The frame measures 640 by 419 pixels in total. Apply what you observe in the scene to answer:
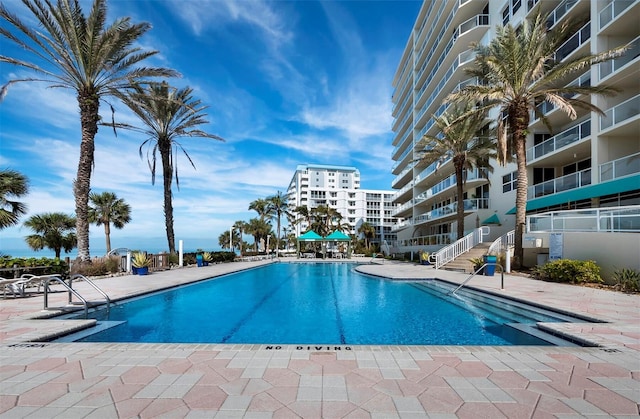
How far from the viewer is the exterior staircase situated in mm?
18730

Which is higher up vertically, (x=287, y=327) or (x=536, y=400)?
(x=536, y=400)

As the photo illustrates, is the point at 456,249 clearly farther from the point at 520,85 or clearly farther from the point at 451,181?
the point at 451,181

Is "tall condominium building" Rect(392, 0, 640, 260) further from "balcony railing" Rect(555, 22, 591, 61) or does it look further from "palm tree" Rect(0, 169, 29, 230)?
"palm tree" Rect(0, 169, 29, 230)

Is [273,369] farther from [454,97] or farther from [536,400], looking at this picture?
[454,97]

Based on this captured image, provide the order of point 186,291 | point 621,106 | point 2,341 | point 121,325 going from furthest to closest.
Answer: point 621,106
point 186,291
point 121,325
point 2,341

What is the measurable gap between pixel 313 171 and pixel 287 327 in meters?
97.3

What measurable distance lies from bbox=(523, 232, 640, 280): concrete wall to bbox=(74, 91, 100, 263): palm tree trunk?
22.6 metres

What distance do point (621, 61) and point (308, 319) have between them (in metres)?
20.1

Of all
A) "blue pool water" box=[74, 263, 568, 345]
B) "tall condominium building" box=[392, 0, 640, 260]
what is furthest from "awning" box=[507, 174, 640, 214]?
"blue pool water" box=[74, 263, 568, 345]

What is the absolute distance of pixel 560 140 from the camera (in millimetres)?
19156

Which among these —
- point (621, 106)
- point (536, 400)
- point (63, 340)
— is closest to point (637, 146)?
point (621, 106)

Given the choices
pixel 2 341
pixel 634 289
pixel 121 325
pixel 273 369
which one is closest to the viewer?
pixel 273 369

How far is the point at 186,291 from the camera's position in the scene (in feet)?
40.9

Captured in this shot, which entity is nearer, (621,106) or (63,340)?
(63,340)
